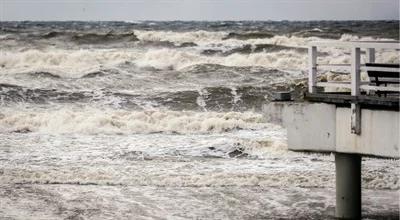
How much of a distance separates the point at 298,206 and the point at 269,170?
129 inches

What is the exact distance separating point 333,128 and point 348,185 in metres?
1.06

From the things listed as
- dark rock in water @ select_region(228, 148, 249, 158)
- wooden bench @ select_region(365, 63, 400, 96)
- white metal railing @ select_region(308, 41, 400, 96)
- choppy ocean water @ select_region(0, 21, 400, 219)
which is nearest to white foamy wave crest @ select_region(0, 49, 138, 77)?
choppy ocean water @ select_region(0, 21, 400, 219)

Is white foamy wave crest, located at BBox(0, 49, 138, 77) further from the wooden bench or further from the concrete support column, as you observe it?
the wooden bench

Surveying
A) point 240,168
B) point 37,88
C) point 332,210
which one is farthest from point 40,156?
point 37,88

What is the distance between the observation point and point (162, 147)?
1867 centimetres

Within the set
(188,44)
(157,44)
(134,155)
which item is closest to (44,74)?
(188,44)

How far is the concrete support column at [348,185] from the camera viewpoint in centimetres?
999

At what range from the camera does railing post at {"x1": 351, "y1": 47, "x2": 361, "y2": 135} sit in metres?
9.15

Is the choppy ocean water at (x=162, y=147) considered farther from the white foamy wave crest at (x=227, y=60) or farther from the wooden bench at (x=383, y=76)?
the wooden bench at (x=383, y=76)

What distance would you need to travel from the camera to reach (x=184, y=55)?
147 ft

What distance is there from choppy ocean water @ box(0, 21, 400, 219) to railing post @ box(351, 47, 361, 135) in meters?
2.50

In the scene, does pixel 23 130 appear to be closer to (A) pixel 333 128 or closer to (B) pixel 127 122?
(B) pixel 127 122

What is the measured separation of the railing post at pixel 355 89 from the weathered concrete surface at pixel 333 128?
0.19 ft

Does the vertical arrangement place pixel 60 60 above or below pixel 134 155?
above
